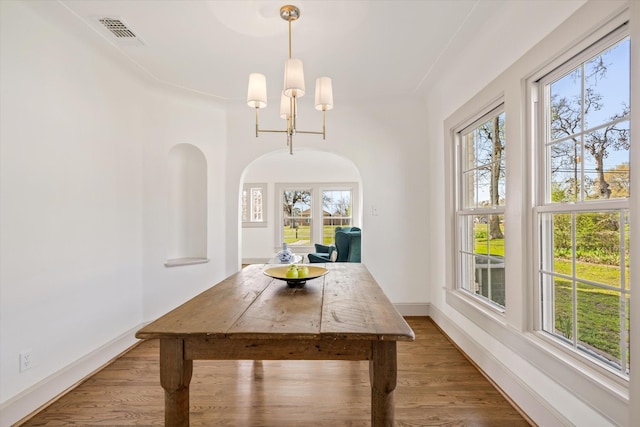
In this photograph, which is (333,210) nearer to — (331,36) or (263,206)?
(263,206)

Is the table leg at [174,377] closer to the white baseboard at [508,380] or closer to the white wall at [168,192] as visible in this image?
the white baseboard at [508,380]

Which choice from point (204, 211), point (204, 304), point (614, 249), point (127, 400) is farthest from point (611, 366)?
point (204, 211)

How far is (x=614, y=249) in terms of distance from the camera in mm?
1454

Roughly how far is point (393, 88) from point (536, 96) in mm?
1783

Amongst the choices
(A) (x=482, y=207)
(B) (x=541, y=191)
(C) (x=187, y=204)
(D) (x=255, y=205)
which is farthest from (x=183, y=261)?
(D) (x=255, y=205)

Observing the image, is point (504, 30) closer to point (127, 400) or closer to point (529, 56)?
point (529, 56)

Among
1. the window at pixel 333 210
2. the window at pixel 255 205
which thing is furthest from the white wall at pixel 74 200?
the window at pixel 333 210

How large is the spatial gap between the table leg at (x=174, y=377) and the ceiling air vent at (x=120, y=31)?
2228 mm

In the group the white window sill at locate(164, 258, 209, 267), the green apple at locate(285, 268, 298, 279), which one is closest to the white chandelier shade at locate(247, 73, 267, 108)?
the green apple at locate(285, 268, 298, 279)

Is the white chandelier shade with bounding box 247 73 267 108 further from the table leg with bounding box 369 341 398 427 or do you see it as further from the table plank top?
the table leg with bounding box 369 341 398 427

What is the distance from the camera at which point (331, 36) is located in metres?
2.51

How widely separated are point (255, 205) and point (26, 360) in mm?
6133

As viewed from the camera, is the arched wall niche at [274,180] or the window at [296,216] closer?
the arched wall niche at [274,180]

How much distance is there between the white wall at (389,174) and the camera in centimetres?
386
